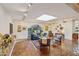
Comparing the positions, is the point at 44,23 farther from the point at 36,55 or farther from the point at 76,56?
the point at 76,56

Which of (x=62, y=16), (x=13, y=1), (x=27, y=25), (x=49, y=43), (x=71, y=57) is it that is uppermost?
(x=13, y=1)

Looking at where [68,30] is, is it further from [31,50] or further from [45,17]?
[31,50]

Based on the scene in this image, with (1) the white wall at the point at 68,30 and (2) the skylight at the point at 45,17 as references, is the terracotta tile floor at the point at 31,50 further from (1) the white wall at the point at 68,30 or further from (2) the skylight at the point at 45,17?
(2) the skylight at the point at 45,17

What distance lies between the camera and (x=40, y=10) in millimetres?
1903

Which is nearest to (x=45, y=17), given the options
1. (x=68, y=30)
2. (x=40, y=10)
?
(x=40, y=10)

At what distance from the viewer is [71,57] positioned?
1.96 metres

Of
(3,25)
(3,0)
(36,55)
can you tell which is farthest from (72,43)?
(3,0)

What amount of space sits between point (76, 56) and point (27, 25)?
874 millimetres

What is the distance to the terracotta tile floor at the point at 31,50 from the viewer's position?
1895 mm

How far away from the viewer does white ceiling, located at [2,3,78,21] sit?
6.18 feet

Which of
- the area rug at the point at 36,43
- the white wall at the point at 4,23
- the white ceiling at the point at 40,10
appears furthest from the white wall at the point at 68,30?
the white wall at the point at 4,23

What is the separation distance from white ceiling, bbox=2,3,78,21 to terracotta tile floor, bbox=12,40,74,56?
1.25ft

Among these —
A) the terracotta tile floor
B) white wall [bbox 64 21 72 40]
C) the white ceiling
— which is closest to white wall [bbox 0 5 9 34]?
the white ceiling

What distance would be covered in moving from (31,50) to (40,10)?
607 millimetres
